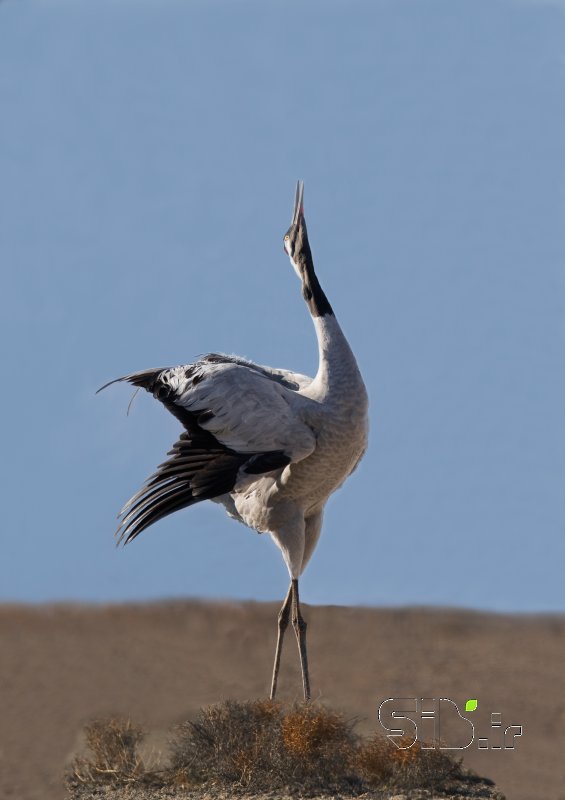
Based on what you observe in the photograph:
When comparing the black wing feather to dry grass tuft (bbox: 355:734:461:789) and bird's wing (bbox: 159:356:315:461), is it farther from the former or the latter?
dry grass tuft (bbox: 355:734:461:789)

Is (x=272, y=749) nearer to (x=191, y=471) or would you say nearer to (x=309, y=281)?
(x=191, y=471)

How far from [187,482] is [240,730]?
6.59ft

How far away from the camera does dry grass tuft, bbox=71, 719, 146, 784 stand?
932cm

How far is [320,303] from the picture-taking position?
9406 millimetres

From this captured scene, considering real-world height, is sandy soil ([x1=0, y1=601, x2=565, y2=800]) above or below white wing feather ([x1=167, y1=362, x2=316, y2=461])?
below

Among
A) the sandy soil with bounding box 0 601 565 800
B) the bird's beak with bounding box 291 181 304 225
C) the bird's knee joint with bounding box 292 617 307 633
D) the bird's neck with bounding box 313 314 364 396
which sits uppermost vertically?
the bird's beak with bounding box 291 181 304 225

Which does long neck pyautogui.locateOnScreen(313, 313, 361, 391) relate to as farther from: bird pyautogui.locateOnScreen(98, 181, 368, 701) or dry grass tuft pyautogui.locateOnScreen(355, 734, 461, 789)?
dry grass tuft pyautogui.locateOnScreen(355, 734, 461, 789)

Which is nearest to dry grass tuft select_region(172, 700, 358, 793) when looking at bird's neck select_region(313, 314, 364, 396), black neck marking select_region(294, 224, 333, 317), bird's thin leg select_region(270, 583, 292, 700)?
bird's thin leg select_region(270, 583, 292, 700)

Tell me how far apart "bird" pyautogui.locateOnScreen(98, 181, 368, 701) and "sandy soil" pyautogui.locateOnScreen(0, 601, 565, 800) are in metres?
1.59

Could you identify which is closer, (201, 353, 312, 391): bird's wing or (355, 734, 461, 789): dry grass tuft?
(355, 734, 461, 789): dry grass tuft

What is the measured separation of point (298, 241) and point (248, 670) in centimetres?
605

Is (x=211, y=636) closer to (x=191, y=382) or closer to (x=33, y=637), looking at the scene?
(x=33, y=637)

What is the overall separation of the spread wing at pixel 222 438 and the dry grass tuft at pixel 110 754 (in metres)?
1.73

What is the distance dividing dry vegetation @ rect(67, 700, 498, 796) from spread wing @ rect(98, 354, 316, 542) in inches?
68.4
